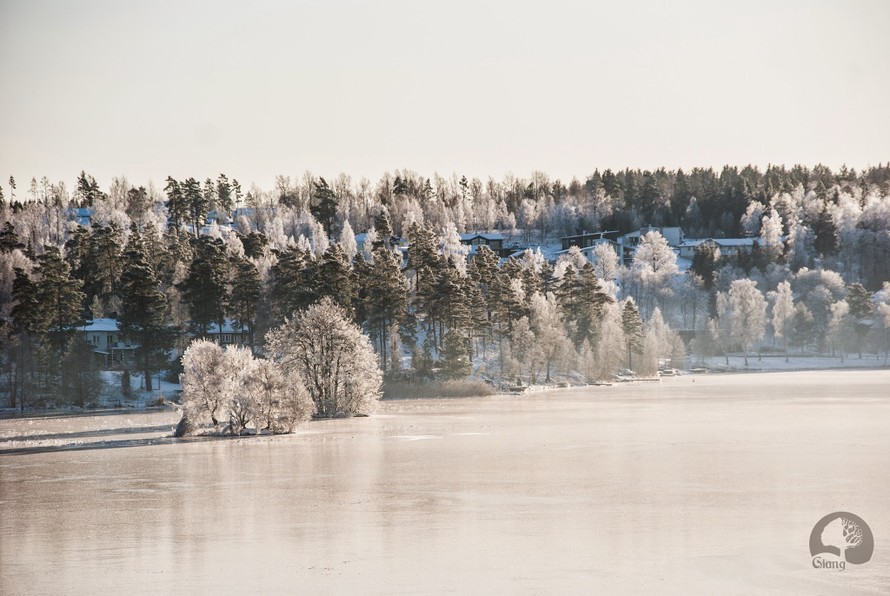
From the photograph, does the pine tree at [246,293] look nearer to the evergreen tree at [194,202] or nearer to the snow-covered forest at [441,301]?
the snow-covered forest at [441,301]

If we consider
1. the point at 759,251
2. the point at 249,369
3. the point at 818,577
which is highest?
the point at 759,251

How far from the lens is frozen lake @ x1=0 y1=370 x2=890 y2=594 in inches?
885

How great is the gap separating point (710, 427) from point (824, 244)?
5642 inches

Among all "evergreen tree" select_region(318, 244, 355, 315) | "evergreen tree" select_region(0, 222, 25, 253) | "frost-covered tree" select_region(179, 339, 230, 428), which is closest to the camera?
"frost-covered tree" select_region(179, 339, 230, 428)

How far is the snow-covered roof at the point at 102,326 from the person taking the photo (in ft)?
347

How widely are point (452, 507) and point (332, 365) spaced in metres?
42.0

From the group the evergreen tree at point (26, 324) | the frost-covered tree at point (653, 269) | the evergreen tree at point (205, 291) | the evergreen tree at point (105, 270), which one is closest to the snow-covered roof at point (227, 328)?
the evergreen tree at point (205, 291)

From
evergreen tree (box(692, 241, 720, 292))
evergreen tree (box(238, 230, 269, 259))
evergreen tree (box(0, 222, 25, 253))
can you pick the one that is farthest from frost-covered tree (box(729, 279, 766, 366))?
evergreen tree (box(0, 222, 25, 253))

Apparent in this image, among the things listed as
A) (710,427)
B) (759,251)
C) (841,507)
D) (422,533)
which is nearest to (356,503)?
(422,533)

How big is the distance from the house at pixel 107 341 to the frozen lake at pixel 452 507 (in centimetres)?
4441

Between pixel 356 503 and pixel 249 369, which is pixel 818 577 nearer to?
pixel 356 503

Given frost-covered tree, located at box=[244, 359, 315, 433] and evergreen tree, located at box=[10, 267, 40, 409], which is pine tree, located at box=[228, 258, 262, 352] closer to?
evergreen tree, located at box=[10, 267, 40, 409]

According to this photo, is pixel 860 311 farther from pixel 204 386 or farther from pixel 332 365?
pixel 204 386

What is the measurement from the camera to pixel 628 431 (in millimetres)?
54250
